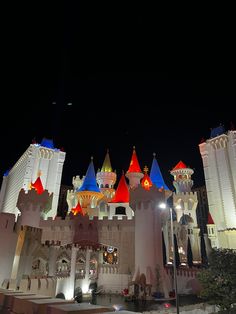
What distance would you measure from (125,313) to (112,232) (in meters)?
24.5

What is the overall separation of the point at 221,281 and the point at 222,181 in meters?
29.7

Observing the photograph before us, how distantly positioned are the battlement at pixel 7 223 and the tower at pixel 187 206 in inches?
1084

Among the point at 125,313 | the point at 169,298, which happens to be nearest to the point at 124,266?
the point at 169,298

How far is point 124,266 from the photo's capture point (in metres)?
26.1

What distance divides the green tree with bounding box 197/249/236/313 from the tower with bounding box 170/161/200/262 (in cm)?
2500

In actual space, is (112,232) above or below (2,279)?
above

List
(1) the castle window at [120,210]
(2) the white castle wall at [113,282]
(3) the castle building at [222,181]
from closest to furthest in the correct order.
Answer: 1. (2) the white castle wall at [113,282]
2. (3) the castle building at [222,181]
3. (1) the castle window at [120,210]

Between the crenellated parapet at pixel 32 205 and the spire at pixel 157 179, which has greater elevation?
the spire at pixel 157 179

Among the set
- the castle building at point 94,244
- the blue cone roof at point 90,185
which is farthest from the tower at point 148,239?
the blue cone roof at point 90,185

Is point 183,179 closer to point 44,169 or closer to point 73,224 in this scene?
point 73,224

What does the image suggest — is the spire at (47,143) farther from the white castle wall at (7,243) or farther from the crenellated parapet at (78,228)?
the white castle wall at (7,243)

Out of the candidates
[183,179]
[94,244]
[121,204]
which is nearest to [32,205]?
[94,244]

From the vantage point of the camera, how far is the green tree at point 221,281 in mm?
12545

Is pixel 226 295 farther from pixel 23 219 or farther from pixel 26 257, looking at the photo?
pixel 23 219
